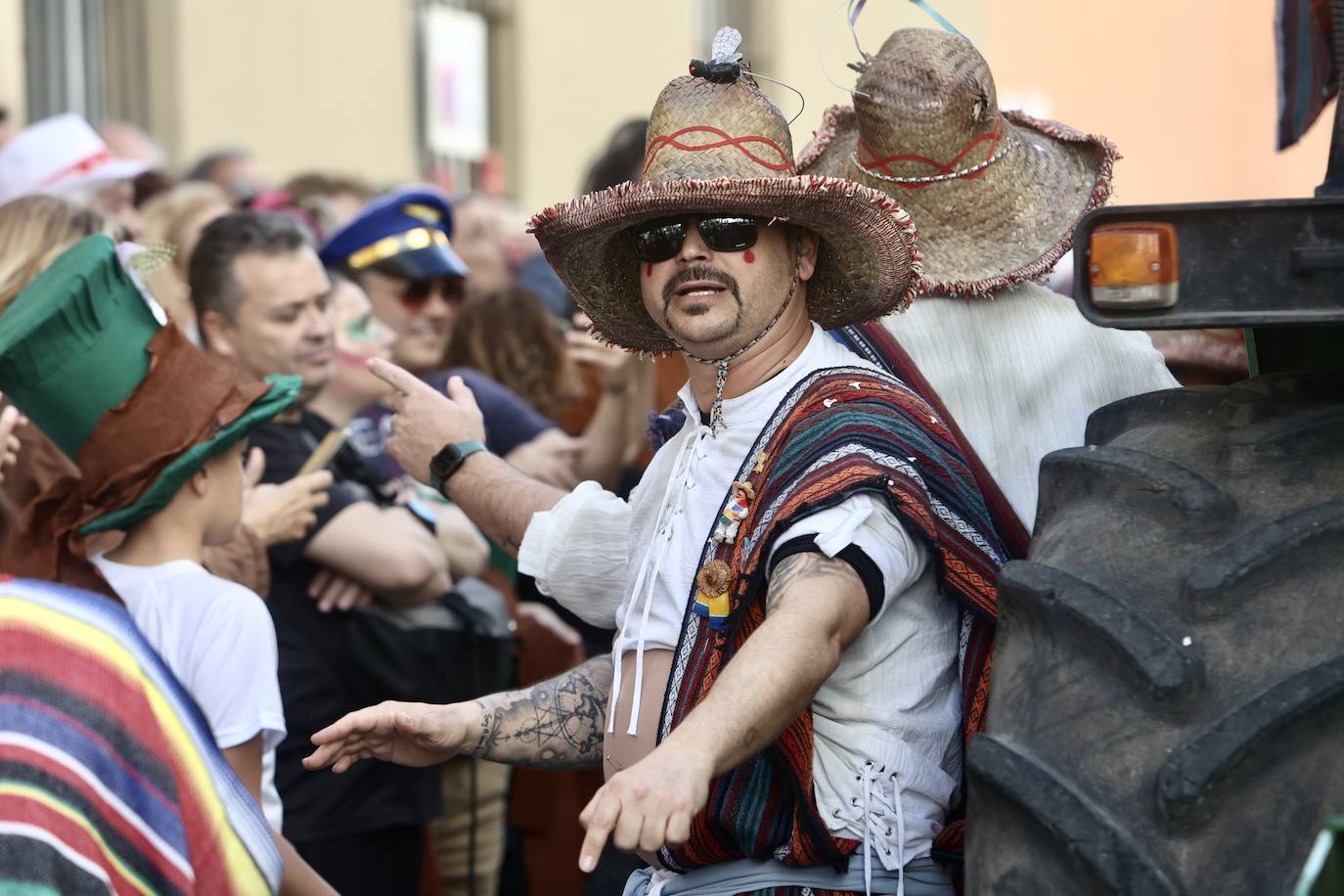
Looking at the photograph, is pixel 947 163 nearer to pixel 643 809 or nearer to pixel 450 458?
pixel 450 458

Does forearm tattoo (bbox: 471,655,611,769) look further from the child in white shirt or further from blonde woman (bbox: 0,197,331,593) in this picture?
blonde woman (bbox: 0,197,331,593)

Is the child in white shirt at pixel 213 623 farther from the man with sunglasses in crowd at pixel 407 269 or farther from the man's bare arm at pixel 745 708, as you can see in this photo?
the man with sunglasses in crowd at pixel 407 269

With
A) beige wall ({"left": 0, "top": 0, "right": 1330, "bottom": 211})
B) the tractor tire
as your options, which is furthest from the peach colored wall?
the tractor tire

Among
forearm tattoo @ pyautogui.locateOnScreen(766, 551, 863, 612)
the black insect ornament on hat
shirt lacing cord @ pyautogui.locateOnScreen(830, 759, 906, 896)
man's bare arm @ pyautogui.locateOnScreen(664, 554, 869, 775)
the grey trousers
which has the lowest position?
the grey trousers

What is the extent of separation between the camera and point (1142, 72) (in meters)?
3.88

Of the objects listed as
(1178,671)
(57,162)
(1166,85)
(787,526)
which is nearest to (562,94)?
(57,162)

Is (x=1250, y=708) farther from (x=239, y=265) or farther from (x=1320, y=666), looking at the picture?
(x=239, y=265)

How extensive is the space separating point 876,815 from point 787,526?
42cm

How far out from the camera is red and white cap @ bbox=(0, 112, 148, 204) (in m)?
6.59

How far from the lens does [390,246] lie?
5.91 meters

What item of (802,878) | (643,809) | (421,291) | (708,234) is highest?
(708,234)

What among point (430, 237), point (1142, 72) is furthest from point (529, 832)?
point (1142, 72)

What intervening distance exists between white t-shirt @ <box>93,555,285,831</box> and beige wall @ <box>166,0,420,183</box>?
9.34 m

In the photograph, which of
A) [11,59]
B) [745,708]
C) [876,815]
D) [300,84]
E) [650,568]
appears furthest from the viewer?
[300,84]
